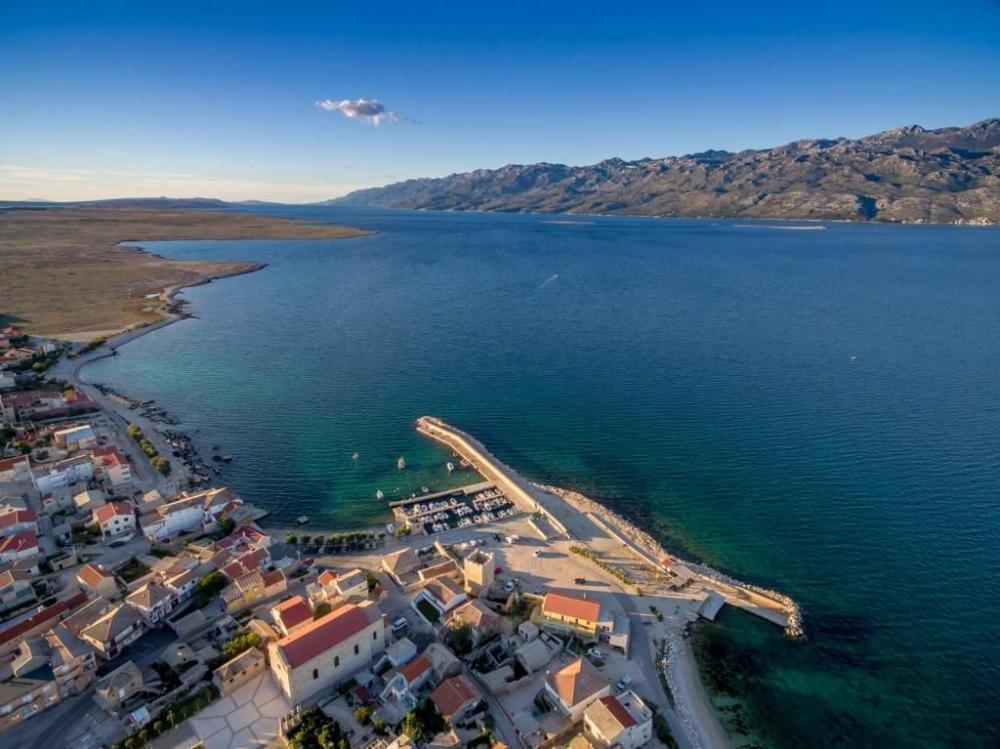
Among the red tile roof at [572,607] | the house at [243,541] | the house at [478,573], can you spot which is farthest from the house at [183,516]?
the red tile roof at [572,607]

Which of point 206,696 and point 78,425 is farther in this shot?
point 78,425

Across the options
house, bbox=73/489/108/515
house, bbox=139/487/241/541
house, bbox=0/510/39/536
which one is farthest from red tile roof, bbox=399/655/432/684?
house, bbox=0/510/39/536

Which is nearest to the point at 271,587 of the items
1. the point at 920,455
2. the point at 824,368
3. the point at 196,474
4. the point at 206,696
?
the point at 206,696

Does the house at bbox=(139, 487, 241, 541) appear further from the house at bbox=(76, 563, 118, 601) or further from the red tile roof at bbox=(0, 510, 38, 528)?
the red tile roof at bbox=(0, 510, 38, 528)

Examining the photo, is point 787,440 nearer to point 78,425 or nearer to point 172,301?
point 78,425

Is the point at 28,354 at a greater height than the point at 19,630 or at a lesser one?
greater
